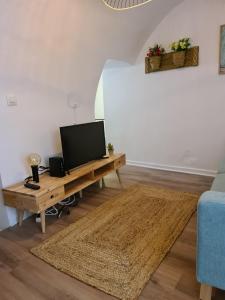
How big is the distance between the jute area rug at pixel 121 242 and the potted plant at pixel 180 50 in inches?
83.2

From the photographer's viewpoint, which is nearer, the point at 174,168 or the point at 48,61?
the point at 48,61

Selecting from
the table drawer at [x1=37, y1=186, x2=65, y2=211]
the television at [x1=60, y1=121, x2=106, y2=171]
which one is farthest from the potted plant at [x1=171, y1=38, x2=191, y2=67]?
the table drawer at [x1=37, y1=186, x2=65, y2=211]

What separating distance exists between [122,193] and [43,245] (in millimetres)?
1427

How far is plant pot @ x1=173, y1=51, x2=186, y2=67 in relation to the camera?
3.62 meters

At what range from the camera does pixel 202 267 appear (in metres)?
1.41

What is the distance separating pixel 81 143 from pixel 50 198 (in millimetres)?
913

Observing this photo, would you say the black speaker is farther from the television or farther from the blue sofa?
the blue sofa

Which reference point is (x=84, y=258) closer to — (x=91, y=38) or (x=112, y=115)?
(x=91, y=38)

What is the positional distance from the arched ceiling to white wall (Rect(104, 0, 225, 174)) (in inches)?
18.2

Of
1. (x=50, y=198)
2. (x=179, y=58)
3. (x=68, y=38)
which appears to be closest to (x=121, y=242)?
(x=50, y=198)

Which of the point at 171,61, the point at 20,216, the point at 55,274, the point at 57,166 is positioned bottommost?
the point at 55,274

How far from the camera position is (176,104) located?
3951 millimetres

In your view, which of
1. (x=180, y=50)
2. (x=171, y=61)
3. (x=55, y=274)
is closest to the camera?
(x=55, y=274)

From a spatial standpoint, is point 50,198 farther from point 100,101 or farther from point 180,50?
point 100,101
